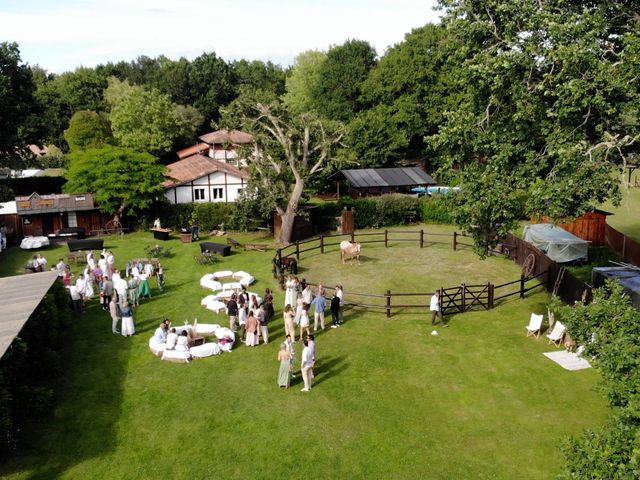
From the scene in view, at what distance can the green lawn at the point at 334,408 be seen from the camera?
13.5m

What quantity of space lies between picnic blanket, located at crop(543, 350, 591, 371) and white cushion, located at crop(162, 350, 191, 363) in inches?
501

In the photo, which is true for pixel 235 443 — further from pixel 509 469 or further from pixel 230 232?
pixel 230 232

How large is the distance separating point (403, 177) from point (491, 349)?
3131 centimetres

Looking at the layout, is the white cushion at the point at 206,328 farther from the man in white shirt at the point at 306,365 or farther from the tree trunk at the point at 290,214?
the tree trunk at the point at 290,214

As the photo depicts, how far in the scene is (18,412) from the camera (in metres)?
15.3

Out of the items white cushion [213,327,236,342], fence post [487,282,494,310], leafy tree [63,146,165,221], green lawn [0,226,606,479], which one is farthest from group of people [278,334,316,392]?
leafy tree [63,146,165,221]

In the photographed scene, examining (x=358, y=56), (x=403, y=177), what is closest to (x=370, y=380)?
(x=403, y=177)

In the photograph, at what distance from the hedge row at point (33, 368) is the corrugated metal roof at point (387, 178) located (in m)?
30.3

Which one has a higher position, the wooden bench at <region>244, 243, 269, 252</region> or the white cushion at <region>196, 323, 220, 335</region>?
the wooden bench at <region>244, 243, 269, 252</region>

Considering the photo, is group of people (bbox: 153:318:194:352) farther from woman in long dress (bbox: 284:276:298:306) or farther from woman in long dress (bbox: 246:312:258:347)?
woman in long dress (bbox: 284:276:298:306)

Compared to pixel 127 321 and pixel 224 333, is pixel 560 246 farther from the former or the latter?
pixel 127 321

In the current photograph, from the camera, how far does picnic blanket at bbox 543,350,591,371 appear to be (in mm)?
18203

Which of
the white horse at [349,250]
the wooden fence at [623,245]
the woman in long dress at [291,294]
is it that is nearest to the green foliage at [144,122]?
the white horse at [349,250]

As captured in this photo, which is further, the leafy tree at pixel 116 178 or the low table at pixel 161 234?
the leafy tree at pixel 116 178
